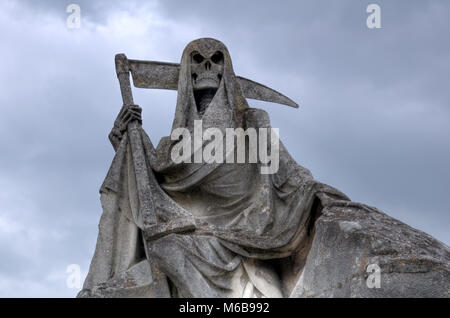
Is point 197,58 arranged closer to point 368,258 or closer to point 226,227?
point 226,227

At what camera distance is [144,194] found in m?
10.5

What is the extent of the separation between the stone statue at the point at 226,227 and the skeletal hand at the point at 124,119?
0.01 meters

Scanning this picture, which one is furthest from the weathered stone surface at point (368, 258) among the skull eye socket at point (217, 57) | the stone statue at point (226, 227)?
the skull eye socket at point (217, 57)

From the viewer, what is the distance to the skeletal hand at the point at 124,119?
11367mm

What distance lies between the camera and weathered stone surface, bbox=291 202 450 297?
8695 mm

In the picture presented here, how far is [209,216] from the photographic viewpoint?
10719mm

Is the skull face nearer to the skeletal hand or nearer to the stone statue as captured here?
the stone statue

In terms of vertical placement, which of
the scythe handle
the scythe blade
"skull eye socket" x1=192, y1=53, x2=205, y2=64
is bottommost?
the scythe handle

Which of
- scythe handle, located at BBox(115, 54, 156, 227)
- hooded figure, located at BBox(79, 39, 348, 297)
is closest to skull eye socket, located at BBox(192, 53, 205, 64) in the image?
hooded figure, located at BBox(79, 39, 348, 297)

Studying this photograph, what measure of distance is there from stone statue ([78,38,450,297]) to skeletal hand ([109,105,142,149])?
1cm
